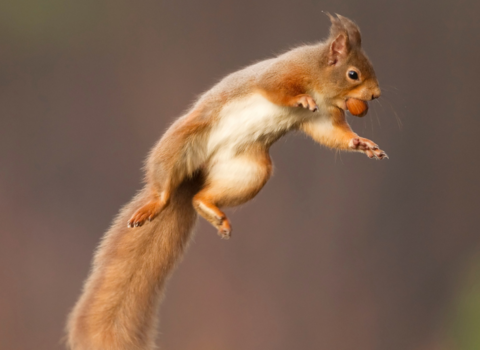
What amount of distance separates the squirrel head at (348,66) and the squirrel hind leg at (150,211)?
584 millimetres

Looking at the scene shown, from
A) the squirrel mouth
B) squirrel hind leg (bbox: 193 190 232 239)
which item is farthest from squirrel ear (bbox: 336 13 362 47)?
squirrel hind leg (bbox: 193 190 232 239)

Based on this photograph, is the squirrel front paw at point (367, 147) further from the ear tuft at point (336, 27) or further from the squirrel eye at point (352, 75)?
the ear tuft at point (336, 27)

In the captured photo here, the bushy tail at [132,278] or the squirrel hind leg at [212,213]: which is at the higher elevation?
the squirrel hind leg at [212,213]

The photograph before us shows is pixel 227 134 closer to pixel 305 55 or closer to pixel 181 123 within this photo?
pixel 181 123

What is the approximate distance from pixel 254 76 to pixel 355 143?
0.36m

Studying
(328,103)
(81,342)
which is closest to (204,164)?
(328,103)

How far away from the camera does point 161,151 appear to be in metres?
1.61

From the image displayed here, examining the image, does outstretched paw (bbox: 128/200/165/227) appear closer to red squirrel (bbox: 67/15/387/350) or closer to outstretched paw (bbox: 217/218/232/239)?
red squirrel (bbox: 67/15/387/350)

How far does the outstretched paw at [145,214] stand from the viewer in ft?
4.98

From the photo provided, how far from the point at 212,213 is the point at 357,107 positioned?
513mm

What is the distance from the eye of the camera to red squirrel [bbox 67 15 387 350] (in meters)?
1.50

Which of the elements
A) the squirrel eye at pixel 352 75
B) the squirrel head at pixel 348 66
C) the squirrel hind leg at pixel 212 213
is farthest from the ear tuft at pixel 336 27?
the squirrel hind leg at pixel 212 213

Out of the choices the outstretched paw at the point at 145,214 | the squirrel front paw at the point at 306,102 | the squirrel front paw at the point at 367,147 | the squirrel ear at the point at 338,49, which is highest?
the squirrel ear at the point at 338,49

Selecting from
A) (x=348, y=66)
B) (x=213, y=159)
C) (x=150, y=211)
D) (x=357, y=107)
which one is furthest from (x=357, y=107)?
(x=150, y=211)
